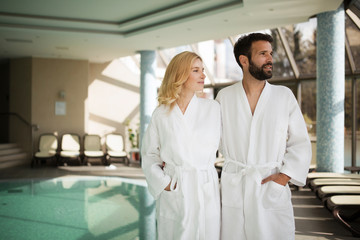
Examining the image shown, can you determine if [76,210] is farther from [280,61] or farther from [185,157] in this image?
Result: [280,61]

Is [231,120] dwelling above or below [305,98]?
below

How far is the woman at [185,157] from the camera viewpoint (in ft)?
6.00

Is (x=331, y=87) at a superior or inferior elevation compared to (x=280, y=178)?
superior

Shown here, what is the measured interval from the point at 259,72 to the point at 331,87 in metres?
4.32

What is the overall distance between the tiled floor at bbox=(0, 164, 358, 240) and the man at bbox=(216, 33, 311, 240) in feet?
6.73

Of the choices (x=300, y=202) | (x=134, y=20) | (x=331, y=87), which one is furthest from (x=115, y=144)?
(x=331, y=87)

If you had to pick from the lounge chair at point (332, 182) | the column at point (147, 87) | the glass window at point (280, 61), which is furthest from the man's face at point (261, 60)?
the column at point (147, 87)

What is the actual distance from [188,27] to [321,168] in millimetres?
3700

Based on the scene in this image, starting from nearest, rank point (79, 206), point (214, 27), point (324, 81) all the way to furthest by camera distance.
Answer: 1. point (79, 206)
2. point (324, 81)
3. point (214, 27)

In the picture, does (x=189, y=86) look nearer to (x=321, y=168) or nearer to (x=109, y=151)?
(x=321, y=168)

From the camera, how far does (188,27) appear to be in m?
7.01

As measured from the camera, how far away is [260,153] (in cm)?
180

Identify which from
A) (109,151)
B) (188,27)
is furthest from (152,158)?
(109,151)

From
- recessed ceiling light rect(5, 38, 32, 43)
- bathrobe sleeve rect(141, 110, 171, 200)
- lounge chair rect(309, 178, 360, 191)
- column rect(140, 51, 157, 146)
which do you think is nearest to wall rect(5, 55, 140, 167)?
recessed ceiling light rect(5, 38, 32, 43)
